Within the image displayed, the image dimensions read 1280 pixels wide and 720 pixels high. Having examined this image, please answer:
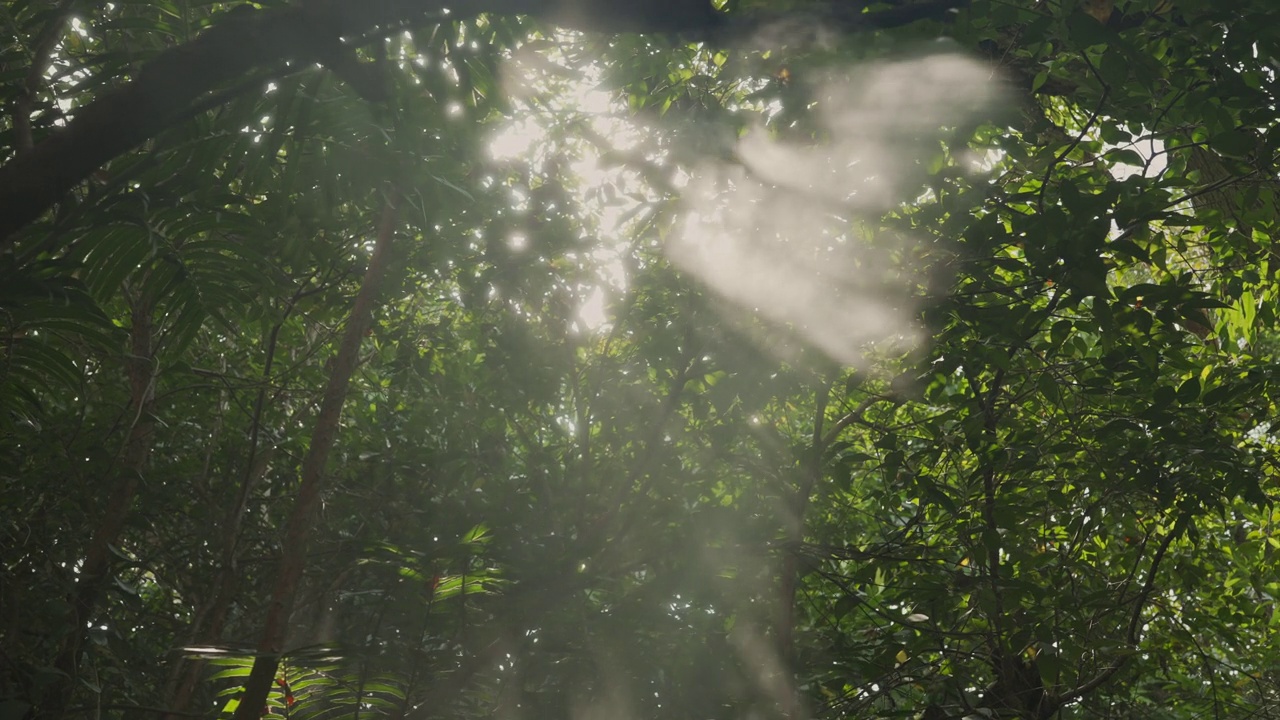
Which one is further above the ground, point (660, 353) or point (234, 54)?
point (660, 353)

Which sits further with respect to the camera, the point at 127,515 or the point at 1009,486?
the point at 1009,486

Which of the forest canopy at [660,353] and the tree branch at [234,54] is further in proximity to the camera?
the forest canopy at [660,353]

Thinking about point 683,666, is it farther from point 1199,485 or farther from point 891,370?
point 1199,485

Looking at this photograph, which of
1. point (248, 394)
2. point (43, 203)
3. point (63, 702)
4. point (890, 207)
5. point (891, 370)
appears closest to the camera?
point (43, 203)

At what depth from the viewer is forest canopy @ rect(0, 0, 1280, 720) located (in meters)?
2.07

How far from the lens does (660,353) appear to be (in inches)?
122

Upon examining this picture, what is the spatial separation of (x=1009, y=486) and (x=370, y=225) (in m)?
2.40

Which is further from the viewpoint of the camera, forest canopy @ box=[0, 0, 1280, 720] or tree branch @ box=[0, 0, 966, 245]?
forest canopy @ box=[0, 0, 1280, 720]

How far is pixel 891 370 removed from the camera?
10.6 ft

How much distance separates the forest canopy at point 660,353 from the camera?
2.07m

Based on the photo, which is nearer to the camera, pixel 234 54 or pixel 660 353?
pixel 234 54

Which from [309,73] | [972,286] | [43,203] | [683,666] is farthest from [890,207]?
[43,203]

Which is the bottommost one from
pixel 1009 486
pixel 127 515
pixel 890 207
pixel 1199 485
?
pixel 127 515

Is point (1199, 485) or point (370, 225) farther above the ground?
point (370, 225)
